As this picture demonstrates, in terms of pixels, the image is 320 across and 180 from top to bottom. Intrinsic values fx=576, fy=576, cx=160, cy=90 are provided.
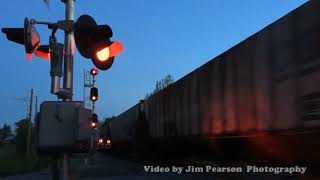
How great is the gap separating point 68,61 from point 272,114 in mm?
5229

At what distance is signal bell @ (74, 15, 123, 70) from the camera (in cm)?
708

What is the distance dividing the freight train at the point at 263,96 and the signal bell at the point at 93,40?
12.8 feet

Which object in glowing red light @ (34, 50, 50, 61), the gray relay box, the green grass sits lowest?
the green grass

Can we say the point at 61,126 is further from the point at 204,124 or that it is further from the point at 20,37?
the point at 204,124

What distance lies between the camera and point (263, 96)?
11.9 meters

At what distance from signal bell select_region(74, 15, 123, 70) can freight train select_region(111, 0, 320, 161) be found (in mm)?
3910

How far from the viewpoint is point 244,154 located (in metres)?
14.2

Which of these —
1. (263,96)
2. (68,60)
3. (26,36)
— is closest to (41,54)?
(26,36)

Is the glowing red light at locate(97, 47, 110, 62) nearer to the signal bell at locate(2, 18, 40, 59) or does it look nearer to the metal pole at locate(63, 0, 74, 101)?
the metal pole at locate(63, 0, 74, 101)

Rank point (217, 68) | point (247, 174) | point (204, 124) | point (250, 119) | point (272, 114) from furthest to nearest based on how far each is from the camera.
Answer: point (204, 124), point (217, 68), point (247, 174), point (250, 119), point (272, 114)

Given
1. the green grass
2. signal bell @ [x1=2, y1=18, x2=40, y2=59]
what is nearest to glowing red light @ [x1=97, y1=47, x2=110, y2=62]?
signal bell @ [x1=2, y1=18, x2=40, y2=59]

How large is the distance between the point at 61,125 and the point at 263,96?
19.8 feet

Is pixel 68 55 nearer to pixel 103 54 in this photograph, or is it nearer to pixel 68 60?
pixel 68 60

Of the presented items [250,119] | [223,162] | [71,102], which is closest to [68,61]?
[71,102]
